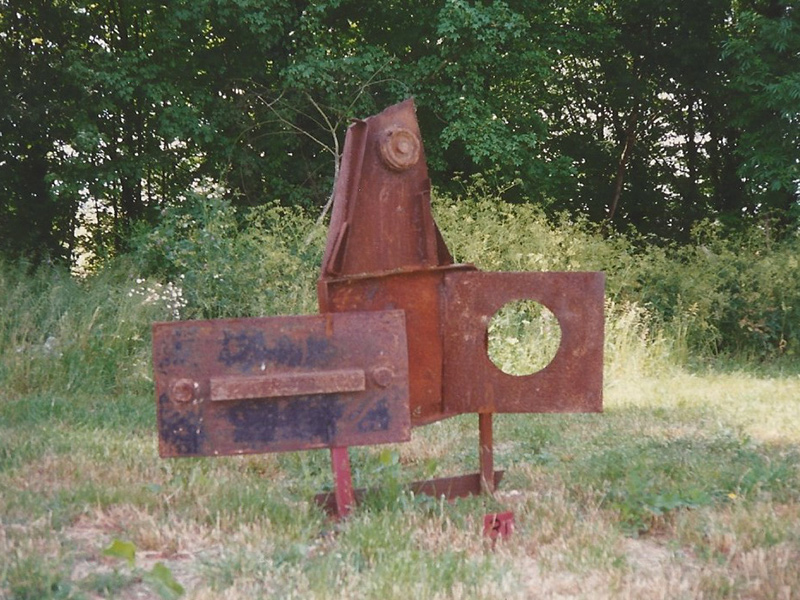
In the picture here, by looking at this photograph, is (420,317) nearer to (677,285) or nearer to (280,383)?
(280,383)

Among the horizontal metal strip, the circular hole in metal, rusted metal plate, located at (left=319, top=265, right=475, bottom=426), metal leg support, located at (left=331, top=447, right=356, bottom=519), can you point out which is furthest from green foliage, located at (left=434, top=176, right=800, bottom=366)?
the horizontal metal strip

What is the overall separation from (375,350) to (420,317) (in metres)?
0.48

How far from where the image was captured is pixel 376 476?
4.48 meters

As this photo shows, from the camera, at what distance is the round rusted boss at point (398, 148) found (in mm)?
3836

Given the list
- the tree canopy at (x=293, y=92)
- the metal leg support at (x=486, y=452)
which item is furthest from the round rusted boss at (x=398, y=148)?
the tree canopy at (x=293, y=92)

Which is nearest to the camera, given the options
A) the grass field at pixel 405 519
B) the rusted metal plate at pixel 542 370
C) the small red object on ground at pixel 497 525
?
the grass field at pixel 405 519

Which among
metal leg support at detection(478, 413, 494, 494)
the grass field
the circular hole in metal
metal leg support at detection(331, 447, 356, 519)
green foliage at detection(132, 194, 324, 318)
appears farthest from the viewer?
green foliage at detection(132, 194, 324, 318)

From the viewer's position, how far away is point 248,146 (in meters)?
14.1

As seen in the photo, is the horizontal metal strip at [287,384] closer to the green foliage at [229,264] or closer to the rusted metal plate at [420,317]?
the rusted metal plate at [420,317]

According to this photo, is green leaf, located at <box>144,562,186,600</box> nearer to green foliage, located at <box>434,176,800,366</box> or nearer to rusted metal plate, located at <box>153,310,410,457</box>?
rusted metal plate, located at <box>153,310,410,457</box>

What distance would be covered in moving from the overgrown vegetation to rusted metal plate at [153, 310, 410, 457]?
0.40 meters

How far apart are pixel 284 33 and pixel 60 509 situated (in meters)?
11.4

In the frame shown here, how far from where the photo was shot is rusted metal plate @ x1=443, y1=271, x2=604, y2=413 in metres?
3.94

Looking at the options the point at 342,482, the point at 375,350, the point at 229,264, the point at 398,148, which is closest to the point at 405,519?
the point at 342,482
